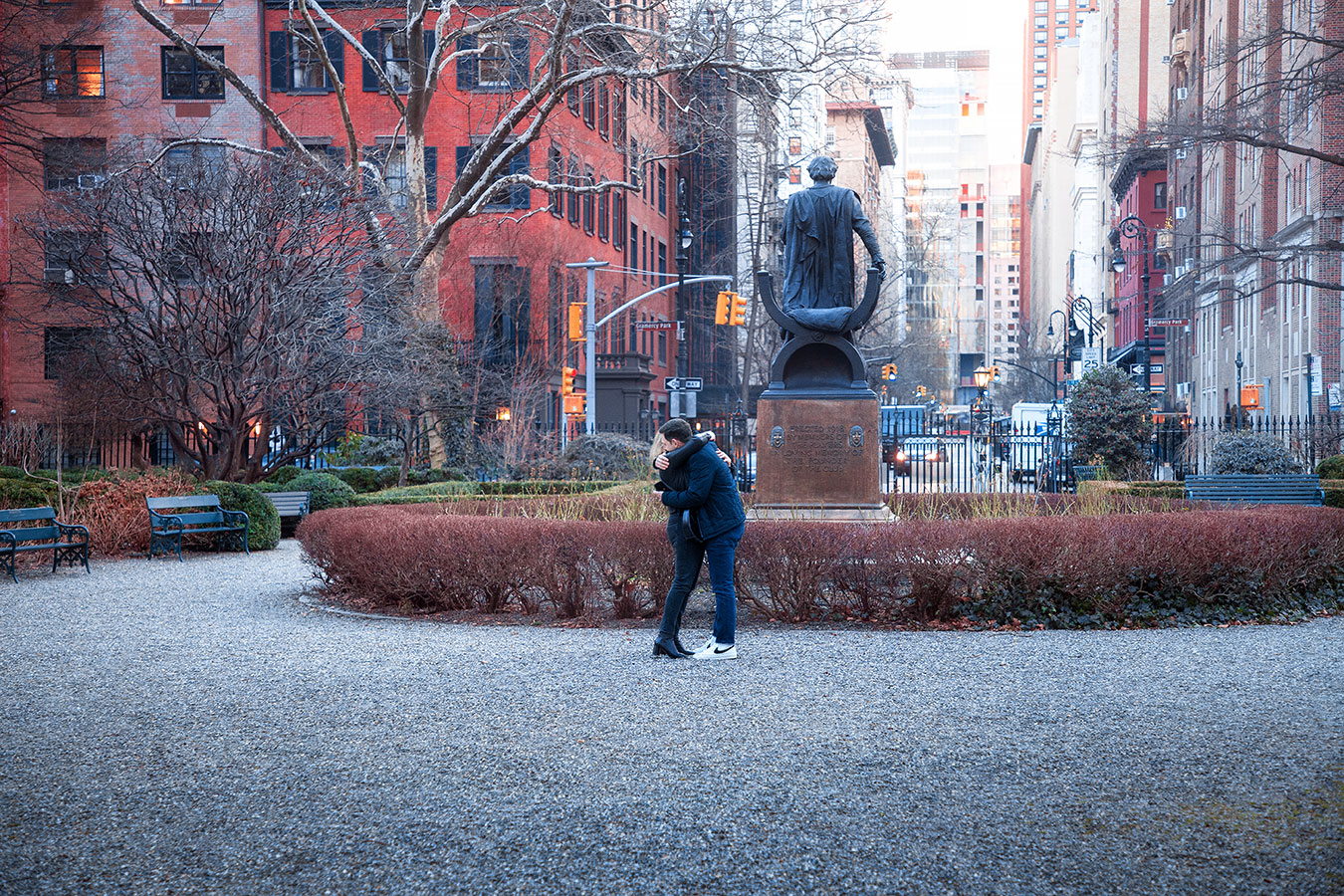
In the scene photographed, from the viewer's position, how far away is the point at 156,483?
18672 mm

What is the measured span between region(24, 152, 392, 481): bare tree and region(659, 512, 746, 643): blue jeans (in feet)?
40.4

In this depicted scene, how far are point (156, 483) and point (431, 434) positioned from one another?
34.1ft

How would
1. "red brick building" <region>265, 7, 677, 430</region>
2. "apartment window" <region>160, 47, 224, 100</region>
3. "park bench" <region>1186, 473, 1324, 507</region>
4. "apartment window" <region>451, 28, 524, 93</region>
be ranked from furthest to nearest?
"apartment window" <region>160, 47, 224, 100</region> < "red brick building" <region>265, 7, 677, 430</region> < "apartment window" <region>451, 28, 524, 93</region> < "park bench" <region>1186, 473, 1324, 507</region>

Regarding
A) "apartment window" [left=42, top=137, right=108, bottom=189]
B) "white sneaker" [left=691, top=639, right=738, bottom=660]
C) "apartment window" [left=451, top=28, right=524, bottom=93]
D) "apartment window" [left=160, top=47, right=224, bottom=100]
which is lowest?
"white sneaker" [left=691, top=639, right=738, bottom=660]

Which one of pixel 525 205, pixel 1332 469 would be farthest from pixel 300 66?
pixel 1332 469

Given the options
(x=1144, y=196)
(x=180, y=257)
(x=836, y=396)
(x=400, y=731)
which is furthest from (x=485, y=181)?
(x=1144, y=196)

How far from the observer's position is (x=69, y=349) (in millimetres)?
31703

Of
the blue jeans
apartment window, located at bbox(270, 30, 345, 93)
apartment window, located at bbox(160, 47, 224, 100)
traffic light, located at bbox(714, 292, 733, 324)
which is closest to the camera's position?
the blue jeans

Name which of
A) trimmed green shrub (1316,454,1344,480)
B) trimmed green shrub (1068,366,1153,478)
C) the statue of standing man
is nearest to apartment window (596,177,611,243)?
trimmed green shrub (1068,366,1153,478)

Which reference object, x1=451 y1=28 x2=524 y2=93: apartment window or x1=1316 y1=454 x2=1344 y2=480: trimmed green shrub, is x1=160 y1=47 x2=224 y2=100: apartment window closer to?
x1=451 y1=28 x2=524 y2=93: apartment window

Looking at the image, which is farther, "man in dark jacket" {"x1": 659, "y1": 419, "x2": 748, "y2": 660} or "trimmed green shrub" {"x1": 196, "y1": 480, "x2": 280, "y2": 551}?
"trimmed green shrub" {"x1": 196, "y1": 480, "x2": 280, "y2": 551}

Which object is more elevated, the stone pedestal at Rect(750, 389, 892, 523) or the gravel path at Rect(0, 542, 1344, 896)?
the stone pedestal at Rect(750, 389, 892, 523)

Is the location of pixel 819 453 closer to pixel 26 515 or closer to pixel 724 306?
pixel 26 515

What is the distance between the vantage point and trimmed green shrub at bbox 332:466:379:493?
1075 inches
